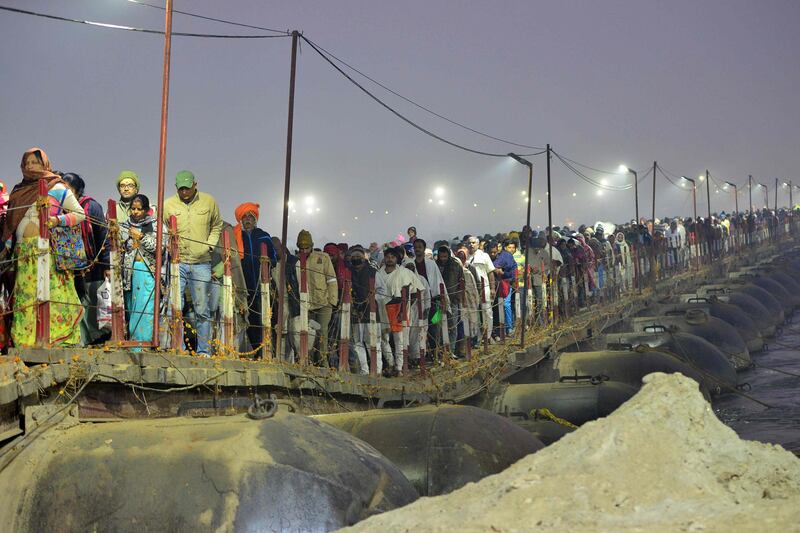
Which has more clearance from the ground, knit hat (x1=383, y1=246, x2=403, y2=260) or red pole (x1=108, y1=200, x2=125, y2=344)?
knit hat (x1=383, y1=246, x2=403, y2=260)

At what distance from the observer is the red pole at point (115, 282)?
9.72m

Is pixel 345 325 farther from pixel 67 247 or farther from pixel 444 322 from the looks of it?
Result: pixel 67 247

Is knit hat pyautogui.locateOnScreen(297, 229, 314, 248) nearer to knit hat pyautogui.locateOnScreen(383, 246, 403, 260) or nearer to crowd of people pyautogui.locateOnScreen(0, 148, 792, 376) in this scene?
crowd of people pyautogui.locateOnScreen(0, 148, 792, 376)

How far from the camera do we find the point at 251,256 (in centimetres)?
1267

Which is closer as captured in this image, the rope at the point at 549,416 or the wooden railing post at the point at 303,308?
the wooden railing post at the point at 303,308

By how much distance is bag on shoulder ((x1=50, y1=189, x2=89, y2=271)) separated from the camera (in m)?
9.03

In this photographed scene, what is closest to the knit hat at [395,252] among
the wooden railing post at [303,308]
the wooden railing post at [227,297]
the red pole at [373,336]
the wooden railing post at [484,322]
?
the red pole at [373,336]

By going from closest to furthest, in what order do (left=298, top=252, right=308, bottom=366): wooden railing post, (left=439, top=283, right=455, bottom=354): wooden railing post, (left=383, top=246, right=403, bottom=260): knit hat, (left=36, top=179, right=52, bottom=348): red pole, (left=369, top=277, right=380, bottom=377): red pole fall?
1. (left=36, top=179, right=52, bottom=348): red pole
2. (left=298, top=252, right=308, bottom=366): wooden railing post
3. (left=369, top=277, right=380, bottom=377): red pole
4. (left=383, top=246, right=403, bottom=260): knit hat
5. (left=439, top=283, right=455, bottom=354): wooden railing post

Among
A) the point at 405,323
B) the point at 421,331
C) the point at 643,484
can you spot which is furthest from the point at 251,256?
the point at 643,484

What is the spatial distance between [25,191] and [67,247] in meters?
0.64

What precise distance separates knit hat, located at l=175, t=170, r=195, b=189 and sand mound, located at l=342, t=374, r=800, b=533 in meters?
6.72

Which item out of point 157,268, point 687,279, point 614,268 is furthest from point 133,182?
point 687,279

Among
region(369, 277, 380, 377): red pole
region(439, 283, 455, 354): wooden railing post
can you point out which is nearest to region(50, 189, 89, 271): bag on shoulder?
region(369, 277, 380, 377): red pole

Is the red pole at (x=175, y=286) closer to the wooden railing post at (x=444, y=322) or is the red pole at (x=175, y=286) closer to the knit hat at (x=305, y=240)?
the knit hat at (x=305, y=240)
